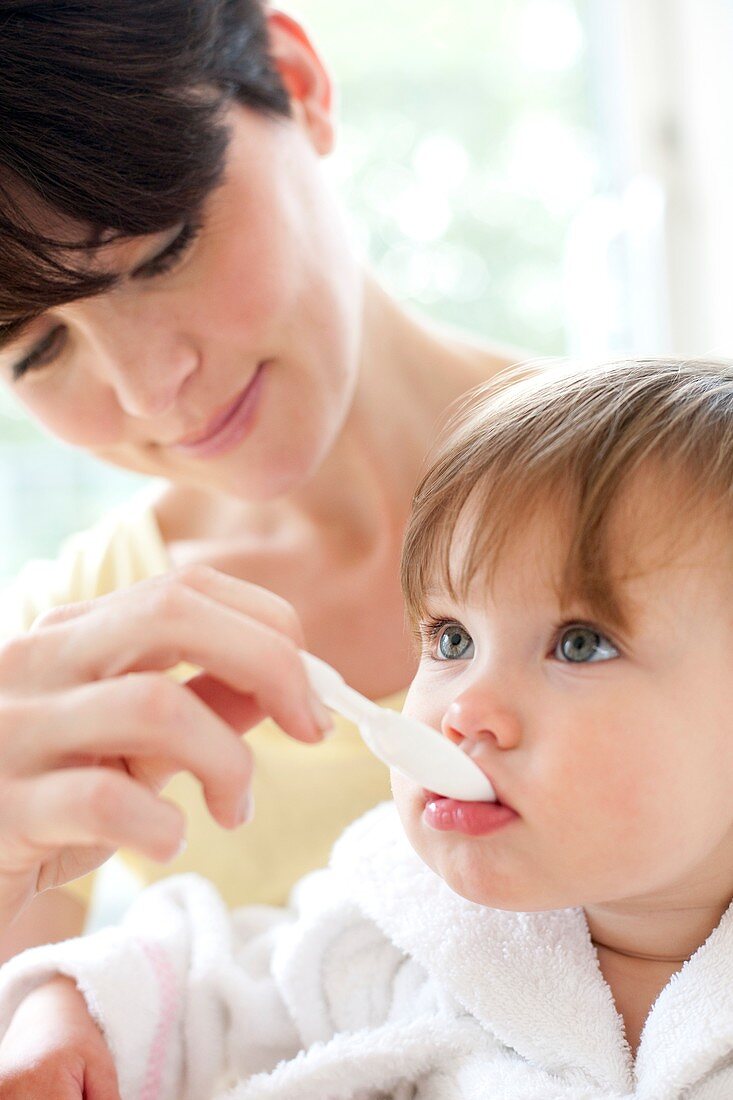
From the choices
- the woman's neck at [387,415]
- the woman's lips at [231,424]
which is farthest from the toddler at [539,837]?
the woman's neck at [387,415]

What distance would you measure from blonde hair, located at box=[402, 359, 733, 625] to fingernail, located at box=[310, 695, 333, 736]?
0.45 feet

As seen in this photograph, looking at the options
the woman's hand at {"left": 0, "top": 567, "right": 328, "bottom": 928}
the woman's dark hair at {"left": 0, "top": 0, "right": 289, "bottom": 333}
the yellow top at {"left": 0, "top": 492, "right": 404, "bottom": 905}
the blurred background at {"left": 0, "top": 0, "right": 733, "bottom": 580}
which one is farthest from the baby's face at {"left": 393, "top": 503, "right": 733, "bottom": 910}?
the blurred background at {"left": 0, "top": 0, "right": 733, "bottom": 580}

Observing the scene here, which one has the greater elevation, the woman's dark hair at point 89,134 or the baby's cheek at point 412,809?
the woman's dark hair at point 89,134

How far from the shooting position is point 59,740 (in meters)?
0.65

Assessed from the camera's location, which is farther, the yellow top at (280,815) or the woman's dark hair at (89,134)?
the yellow top at (280,815)

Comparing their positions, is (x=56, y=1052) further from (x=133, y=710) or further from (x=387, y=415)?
(x=387, y=415)

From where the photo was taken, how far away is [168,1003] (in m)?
0.94

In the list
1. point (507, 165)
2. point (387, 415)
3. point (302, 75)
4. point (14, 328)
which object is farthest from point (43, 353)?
point (507, 165)

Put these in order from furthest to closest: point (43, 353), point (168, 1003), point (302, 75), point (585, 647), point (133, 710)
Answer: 1. point (302, 75)
2. point (43, 353)
3. point (168, 1003)
4. point (585, 647)
5. point (133, 710)

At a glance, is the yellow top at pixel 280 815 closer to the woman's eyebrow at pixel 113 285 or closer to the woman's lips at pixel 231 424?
the woman's lips at pixel 231 424

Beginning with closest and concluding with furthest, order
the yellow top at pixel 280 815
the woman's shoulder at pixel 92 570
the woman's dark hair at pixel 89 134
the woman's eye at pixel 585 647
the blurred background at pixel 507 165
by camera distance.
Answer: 1. the woman's eye at pixel 585 647
2. the woman's dark hair at pixel 89 134
3. the yellow top at pixel 280 815
4. the woman's shoulder at pixel 92 570
5. the blurred background at pixel 507 165

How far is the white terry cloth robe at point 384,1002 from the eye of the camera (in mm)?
782

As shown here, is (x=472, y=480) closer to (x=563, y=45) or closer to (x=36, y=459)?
(x=36, y=459)

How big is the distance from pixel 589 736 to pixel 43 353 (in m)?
0.60
